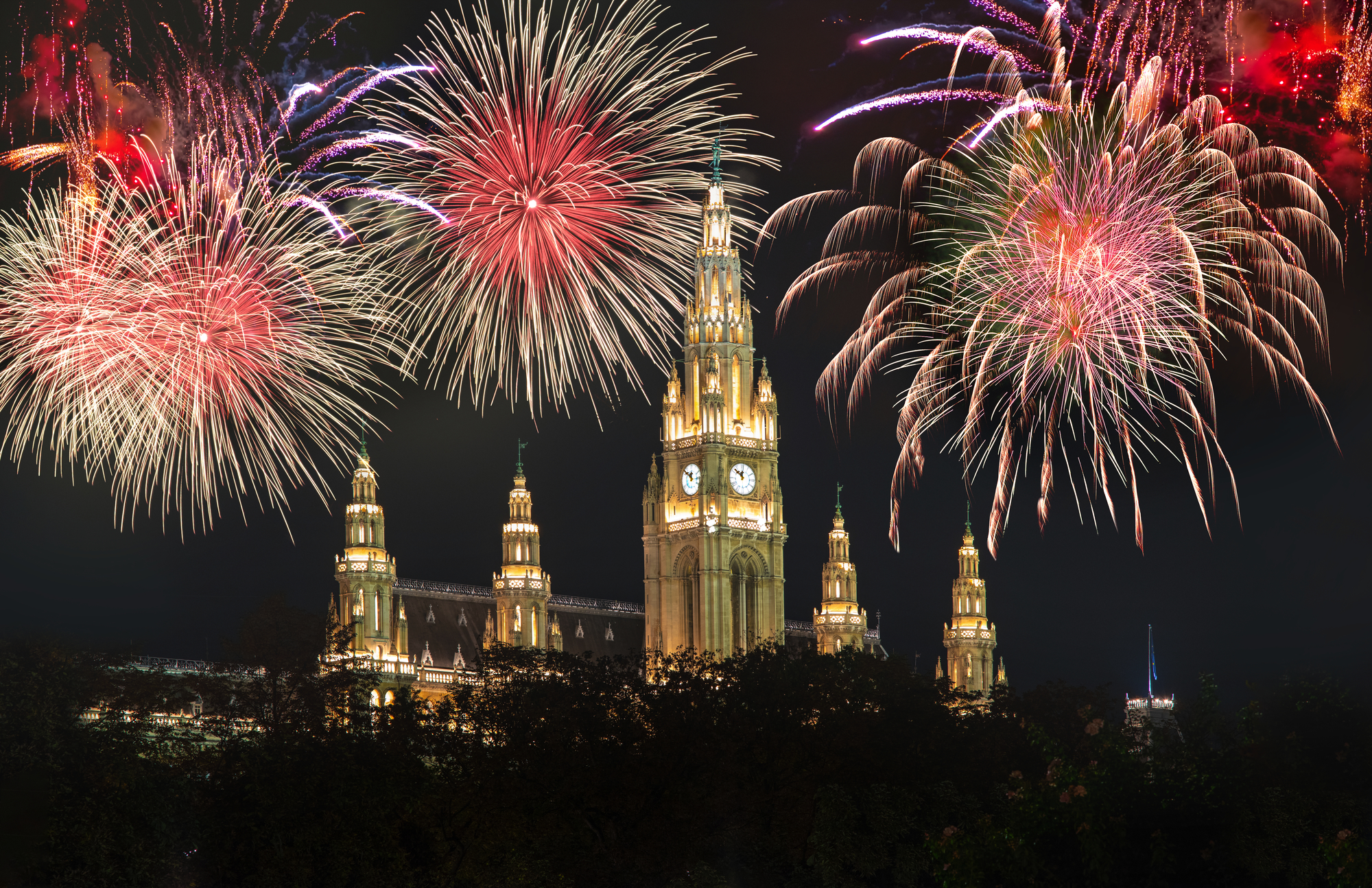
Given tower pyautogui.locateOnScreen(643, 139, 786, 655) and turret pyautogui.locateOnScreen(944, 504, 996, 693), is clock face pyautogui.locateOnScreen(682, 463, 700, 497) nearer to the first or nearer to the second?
tower pyautogui.locateOnScreen(643, 139, 786, 655)

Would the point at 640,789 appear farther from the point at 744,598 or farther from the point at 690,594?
the point at 744,598

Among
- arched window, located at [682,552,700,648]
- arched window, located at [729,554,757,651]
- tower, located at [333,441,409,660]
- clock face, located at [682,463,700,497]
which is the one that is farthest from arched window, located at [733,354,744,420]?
tower, located at [333,441,409,660]

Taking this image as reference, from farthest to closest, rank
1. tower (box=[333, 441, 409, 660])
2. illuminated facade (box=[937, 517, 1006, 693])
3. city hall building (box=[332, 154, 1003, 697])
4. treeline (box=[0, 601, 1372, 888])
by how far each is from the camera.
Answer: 1. illuminated facade (box=[937, 517, 1006, 693])
2. city hall building (box=[332, 154, 1003, 697])
3. tower (box=[333, 441, 409, 660])
4. treeline (box=[0, 601, 1372, 888])

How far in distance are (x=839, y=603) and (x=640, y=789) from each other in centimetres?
8259

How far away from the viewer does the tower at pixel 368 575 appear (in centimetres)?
13562

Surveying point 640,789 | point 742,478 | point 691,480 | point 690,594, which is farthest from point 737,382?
point 640,789

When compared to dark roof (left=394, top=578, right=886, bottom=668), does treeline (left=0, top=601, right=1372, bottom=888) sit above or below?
below

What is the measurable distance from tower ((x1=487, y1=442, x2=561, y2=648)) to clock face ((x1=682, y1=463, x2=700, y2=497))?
12065 mm

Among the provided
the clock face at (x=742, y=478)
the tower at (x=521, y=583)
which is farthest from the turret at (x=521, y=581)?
the clock face at (x=742, y=478)

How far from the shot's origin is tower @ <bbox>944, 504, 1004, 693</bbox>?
174 meters

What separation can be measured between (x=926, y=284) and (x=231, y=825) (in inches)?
1315

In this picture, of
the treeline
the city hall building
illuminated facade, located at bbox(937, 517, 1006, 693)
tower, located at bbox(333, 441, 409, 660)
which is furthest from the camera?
illuminated facade, located at bbox(937, 517, 1006, 693)

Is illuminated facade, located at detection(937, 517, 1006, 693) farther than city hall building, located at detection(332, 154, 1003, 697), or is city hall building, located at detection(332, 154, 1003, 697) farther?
illuminated facade, located at detection(937, 517, 1006, 693)

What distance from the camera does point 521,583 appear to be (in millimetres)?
145375
